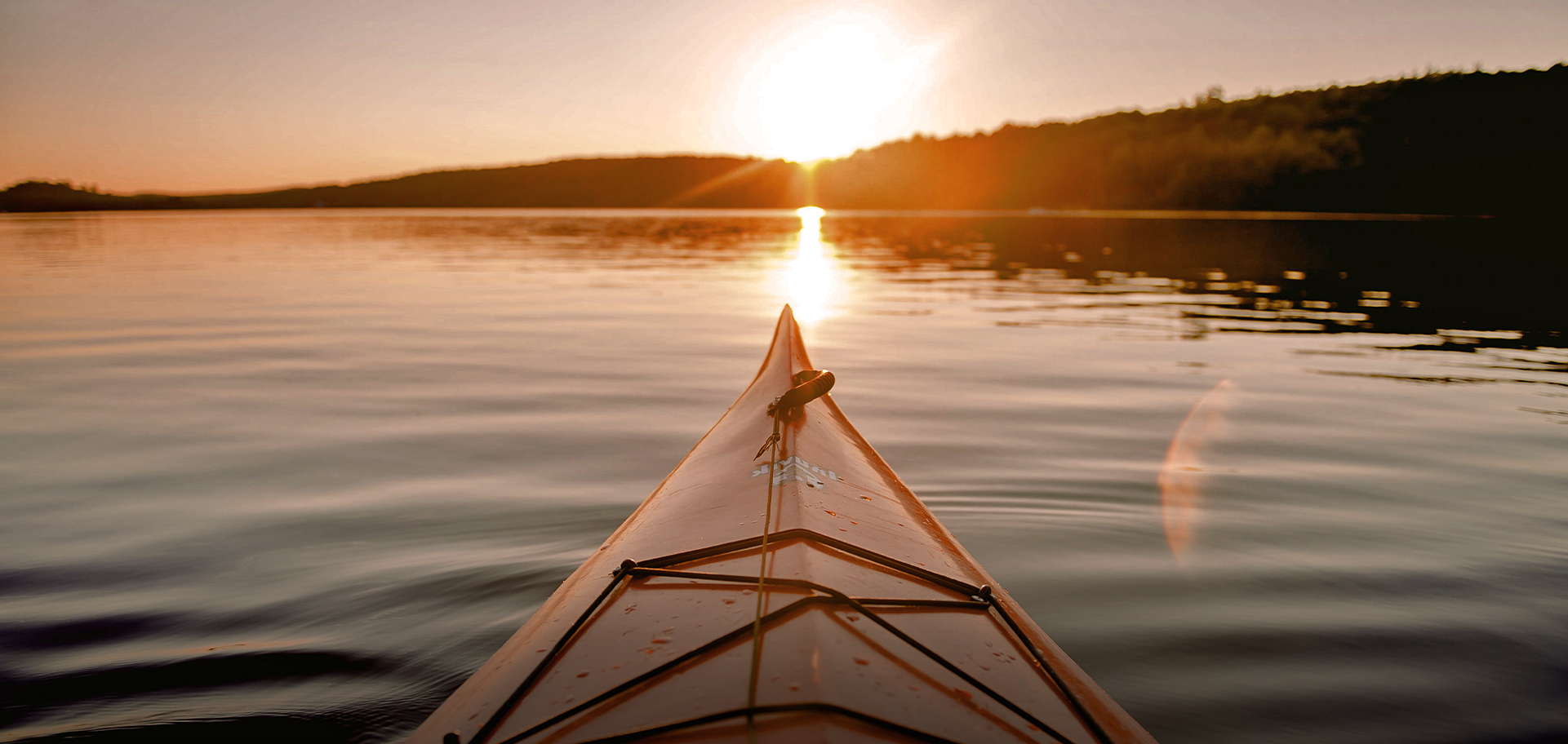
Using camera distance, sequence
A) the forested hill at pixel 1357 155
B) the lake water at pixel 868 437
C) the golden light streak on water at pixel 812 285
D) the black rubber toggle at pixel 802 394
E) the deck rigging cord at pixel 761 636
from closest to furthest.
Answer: the deck rigging cord at pixel 761 636, the lake water at pixel 868 437, the black rubber toggle at pixel 802 394, the golden light streak on water at pixel 812 285, the forested hill at pixel 1357 155

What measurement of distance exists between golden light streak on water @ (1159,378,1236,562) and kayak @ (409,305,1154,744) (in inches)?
97.2

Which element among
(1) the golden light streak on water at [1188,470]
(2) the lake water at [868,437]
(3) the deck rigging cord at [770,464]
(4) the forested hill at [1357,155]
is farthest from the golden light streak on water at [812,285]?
(4) the forested hill at [1357,155]

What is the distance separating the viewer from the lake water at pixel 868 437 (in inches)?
144

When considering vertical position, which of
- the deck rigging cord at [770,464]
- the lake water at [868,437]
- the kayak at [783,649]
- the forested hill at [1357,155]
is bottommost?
the lake water at [868,437]

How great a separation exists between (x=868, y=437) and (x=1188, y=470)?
2.68 m

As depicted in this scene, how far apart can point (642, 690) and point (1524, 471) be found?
7.46 meters

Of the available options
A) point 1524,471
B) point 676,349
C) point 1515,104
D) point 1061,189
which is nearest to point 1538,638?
point 1524,471

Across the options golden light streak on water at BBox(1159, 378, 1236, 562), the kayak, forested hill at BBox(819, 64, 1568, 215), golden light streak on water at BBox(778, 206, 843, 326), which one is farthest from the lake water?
forested hill at BBox(819, 64, 1568, 215)

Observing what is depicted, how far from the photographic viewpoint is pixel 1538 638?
13.2ft

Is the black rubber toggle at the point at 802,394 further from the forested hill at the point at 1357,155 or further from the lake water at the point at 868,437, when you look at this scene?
the forested hill at the point at 1357,155

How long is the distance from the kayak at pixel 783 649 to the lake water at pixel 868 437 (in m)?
1.06

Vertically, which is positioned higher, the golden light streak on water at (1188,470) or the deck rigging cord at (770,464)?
the deck rigging cord at (770,464)

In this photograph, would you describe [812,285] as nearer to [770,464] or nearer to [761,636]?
[770,464]

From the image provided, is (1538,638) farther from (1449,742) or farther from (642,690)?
(642,690)
